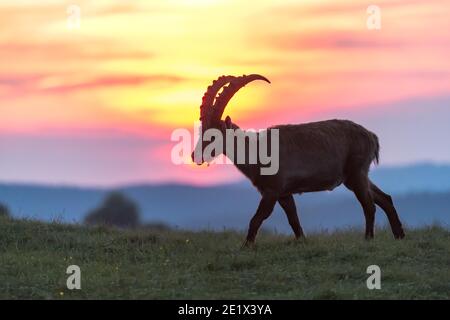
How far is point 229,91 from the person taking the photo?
1492 cm

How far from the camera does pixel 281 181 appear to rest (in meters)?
14.7

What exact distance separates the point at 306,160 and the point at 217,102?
171cm

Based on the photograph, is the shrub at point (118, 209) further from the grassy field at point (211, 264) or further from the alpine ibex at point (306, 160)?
the alpine ibex at point (306, 160)

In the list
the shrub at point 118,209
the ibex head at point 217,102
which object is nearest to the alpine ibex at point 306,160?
the ibex head at point 217,102

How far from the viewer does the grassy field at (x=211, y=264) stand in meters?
11.3

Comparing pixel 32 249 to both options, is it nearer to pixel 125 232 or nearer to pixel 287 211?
pixel 125 232

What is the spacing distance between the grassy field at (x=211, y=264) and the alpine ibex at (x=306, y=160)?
0.56 meters

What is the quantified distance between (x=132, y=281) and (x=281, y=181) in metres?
3.81

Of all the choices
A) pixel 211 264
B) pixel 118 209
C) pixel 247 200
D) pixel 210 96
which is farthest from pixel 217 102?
pixel 247 200

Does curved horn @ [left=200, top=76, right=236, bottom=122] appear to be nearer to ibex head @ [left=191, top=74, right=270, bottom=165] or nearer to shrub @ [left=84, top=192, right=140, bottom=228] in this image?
ibex head @ [left=191, top=74, right=270, bottom=165]

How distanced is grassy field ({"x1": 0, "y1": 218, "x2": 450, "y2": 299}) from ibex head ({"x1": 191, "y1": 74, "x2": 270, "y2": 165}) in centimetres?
179

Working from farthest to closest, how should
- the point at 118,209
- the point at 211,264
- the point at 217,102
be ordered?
the point at 118,209, the point at 217,102, the point at 211,264

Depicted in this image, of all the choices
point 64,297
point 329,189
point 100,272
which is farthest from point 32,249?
point 329,189

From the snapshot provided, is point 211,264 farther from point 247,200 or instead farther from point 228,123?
point 247,200
